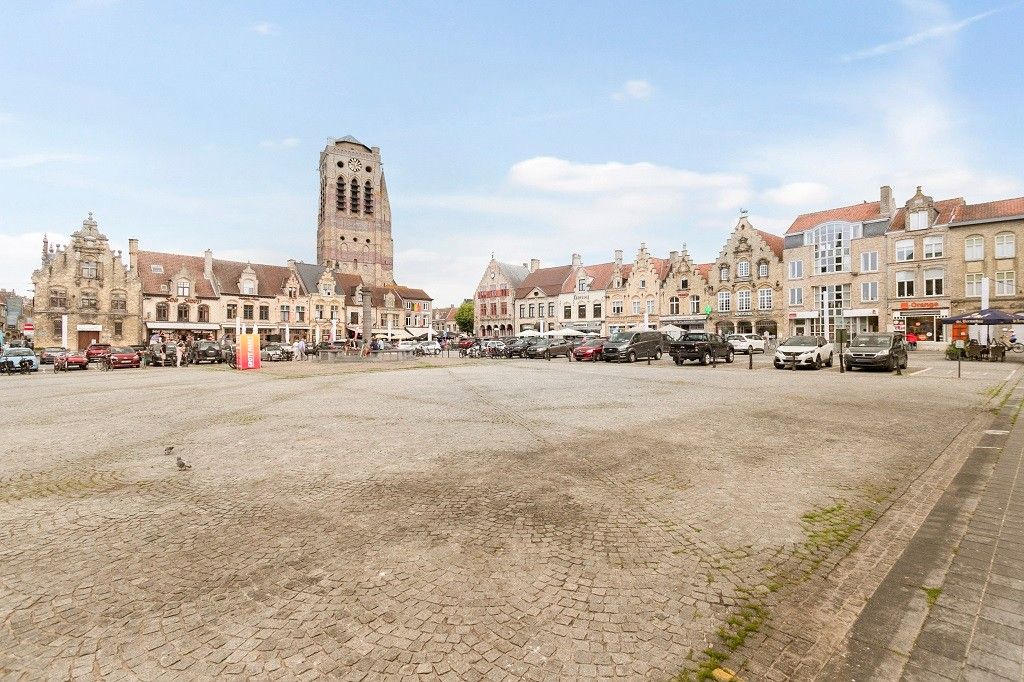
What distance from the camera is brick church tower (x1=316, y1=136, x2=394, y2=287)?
3438 inches

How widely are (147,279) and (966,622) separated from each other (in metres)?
69.2

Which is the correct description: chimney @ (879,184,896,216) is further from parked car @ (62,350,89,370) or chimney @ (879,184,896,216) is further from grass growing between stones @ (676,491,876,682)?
parked car @ (62,350,89,370)

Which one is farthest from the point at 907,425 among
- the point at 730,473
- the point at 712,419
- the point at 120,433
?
the point at 120,433

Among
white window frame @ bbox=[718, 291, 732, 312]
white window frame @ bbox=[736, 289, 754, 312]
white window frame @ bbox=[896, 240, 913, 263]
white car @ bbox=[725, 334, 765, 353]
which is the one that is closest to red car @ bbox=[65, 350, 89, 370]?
white car @ bbox=[725, 334, 765, 353]

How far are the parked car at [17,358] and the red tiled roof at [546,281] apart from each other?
54.7 m

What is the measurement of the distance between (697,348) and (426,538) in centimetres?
2555

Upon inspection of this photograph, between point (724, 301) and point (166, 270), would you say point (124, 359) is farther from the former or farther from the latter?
point (724, 301)

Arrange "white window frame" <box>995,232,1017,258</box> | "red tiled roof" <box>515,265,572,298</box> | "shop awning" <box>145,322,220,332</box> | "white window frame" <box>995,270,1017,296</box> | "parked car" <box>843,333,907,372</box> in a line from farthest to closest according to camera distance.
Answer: "red tiled roof" <box>515,265,572,298</box>, "shop awning" <box>145,322,220,332</box>, "white window frame" <box>995,232,1017,258</box>, "white window frame" <box>995,270,1017,296</box>, "parked car" <box>843,333,907,372</box>

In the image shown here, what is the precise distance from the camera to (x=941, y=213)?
44.5m

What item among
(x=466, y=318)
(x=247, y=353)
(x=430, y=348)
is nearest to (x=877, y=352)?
(x=247, y=353)

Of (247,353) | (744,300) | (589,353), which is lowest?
(589,353)

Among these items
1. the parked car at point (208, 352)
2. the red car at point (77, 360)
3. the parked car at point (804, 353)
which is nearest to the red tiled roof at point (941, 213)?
the parked car at point (804, 353)

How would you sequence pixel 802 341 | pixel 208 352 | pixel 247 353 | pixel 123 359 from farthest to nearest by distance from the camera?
pixel 208 352 < pixel 123 359 < pixel 247 353 < pixel 802 341

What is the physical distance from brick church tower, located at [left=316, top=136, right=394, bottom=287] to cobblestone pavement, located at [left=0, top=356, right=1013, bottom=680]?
82.1 metres
